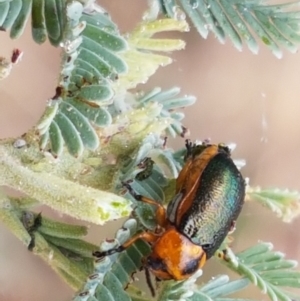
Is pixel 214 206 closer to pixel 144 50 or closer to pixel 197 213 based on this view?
pixel 197 213

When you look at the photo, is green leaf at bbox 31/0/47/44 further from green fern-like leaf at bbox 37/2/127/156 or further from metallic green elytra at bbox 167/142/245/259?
metallic green elytra at bbox 167/142/245/259

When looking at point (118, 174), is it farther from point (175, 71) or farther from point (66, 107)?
point (175, 71)

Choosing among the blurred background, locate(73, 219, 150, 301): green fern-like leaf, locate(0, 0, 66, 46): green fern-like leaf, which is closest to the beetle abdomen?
locate(73, 219, 150, 301): green fern-like leaf

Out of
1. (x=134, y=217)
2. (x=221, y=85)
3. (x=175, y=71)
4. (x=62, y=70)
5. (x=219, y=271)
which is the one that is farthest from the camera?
(x=221, y=85)

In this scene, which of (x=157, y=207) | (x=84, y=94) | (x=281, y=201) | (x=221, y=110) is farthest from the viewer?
(x=221, y=110)

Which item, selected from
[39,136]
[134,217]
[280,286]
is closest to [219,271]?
[280,286]

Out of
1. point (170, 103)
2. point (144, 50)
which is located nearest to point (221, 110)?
point (170, 103)

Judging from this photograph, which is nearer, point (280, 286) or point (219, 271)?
point (280, 286)
